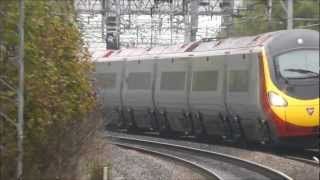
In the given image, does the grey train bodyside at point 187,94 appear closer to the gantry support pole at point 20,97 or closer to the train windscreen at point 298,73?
the train windscreen at point 298,73

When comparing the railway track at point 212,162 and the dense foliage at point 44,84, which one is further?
the railway track at point 212,162

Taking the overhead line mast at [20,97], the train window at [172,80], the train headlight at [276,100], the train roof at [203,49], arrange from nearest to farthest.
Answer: the overhead line mast at [20,97]
the train headlight at [276,100]
the train roof at [203,49]
the train window at [172,80]

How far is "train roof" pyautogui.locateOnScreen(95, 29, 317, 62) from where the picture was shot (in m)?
20.2

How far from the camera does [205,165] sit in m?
18.5

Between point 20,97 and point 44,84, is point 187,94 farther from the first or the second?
point 20,97

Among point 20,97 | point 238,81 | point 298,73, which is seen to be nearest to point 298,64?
point 298,73

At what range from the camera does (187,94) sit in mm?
23406

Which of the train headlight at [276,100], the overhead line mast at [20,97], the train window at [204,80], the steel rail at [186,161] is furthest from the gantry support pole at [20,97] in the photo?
the train window at [204,80]

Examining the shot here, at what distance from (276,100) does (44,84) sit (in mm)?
10434

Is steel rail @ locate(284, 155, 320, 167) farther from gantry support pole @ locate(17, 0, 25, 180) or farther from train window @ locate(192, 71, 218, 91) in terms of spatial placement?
gantry support pole @ locate(17, 0, 25, 180)

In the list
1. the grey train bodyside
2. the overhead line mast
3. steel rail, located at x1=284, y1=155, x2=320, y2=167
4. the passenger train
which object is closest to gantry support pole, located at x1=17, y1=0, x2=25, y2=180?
the overhead line mast

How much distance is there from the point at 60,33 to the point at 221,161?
9.59m

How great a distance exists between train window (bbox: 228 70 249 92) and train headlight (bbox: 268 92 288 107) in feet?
2.78

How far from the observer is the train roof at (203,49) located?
2017 centimetres
